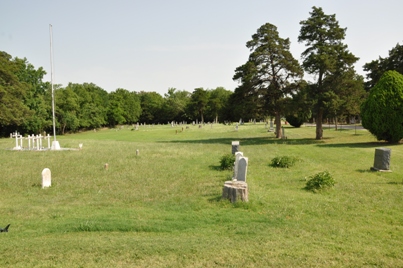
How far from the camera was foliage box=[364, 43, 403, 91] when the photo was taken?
150 ft

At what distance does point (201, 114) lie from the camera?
10331 cm

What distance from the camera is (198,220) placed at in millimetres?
7852

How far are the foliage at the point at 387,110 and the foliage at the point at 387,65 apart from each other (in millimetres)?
22838

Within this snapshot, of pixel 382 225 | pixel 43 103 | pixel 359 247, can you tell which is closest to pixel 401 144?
pixel 382 225

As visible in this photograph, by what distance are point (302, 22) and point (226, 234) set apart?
2928cm

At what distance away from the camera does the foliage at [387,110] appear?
2398cm

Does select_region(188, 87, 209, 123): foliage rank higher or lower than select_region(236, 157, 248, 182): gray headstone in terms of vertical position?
higher

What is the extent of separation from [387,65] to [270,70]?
2576cm

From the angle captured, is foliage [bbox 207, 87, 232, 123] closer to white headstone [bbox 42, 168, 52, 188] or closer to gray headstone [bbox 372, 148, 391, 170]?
gray headstone [bbox 372, 148, 391, 170]

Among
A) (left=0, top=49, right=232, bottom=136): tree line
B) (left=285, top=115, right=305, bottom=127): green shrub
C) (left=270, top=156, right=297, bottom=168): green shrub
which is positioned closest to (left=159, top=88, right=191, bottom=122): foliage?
(left=0, top=49, right=232, bottom=136): tree line

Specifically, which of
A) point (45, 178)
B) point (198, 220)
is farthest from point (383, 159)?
point (45, 178)

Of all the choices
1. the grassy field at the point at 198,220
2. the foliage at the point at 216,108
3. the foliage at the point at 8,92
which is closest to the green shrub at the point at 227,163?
the grassy field at the point at 198,220

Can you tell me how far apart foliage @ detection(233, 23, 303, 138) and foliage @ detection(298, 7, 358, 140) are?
210cm

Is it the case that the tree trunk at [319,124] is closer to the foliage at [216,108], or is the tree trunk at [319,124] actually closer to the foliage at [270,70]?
the foliage at [270,70]
